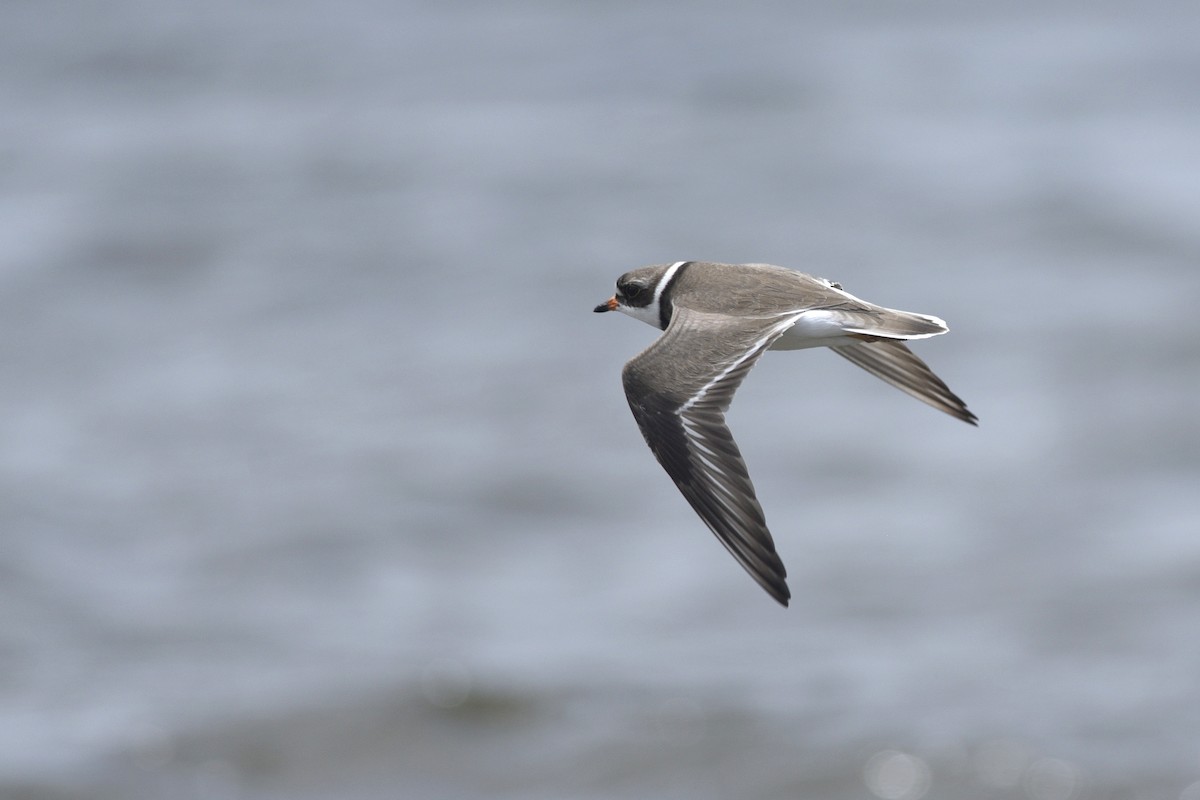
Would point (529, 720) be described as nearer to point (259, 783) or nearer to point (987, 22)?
point (259, 783)

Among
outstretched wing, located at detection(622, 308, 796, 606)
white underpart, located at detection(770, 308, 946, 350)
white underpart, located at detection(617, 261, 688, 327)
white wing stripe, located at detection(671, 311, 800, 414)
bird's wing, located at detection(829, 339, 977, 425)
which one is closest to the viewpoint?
outstretched wing, located at detection(622, 308, 796, 606)

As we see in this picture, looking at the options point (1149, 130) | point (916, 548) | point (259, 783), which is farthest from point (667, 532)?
point (1149, 130)

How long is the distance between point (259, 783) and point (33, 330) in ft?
36.1

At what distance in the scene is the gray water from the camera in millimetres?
14930

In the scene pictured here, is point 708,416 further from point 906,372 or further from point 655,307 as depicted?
point 906,372

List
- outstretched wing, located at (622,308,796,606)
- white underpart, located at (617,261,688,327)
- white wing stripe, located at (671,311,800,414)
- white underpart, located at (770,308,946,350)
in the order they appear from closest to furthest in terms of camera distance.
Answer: outstretched wing, located at (622,308,796,606), white wing stripe, located at (671,311,800,414), white underpart, located at (770,308,946,350), white underpart, located at (617,261,688,327)

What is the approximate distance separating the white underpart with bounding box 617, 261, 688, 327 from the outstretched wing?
1.81 ft

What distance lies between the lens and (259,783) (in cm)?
1421

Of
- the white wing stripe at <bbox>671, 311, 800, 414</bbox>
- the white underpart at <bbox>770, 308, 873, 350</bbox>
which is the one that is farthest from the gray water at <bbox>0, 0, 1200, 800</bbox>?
the white wing stripe at <bbox>671, 311, 800, 414</bbox>

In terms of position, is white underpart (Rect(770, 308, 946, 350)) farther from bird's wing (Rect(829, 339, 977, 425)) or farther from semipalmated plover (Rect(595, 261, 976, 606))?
bird's wing (Rect(829, 339, 977, 425))

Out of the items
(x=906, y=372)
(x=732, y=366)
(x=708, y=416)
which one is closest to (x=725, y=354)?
(x=732, y=366)

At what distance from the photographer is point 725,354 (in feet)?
19.8

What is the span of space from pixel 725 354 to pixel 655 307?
0.97m

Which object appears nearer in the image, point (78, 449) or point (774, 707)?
point (774, 707)
